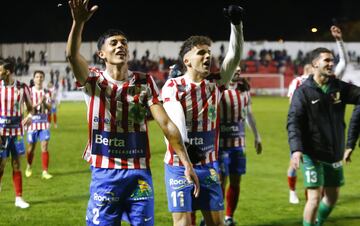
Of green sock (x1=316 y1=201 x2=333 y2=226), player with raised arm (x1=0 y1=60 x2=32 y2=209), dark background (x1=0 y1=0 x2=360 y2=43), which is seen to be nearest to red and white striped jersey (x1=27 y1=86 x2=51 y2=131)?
player with raised arm (x1=0 y1=60 x2=32 y2=209)

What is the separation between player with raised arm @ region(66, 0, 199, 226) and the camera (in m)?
4.77

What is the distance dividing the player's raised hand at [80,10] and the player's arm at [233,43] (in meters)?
1.48

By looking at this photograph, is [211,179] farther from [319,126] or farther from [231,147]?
[231,147]

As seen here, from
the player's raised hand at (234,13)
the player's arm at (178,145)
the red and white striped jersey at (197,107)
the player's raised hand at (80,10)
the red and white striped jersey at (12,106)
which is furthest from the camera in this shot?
the red and white striped jersey at (12,106)

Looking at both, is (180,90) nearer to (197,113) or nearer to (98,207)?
(197,113)

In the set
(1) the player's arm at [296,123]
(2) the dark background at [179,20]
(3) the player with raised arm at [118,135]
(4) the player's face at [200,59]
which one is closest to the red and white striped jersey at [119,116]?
(3) the player with raised arm at [118,135]

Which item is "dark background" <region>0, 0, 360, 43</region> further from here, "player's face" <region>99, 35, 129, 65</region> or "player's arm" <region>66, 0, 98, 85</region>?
"player's arm" <region>66, 0, 98, 85</region>

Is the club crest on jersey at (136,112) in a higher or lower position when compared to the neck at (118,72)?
lower

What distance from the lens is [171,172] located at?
570 centimetres

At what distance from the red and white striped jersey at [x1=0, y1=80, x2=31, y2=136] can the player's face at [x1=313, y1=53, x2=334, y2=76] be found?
522 cm

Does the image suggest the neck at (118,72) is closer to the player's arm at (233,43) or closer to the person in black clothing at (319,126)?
the player's arm at (233,43)

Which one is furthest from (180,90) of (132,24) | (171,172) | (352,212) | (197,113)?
(132,24)

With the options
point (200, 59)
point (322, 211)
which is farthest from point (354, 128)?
point (200, 59)

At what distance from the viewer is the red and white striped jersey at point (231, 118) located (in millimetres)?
8047
